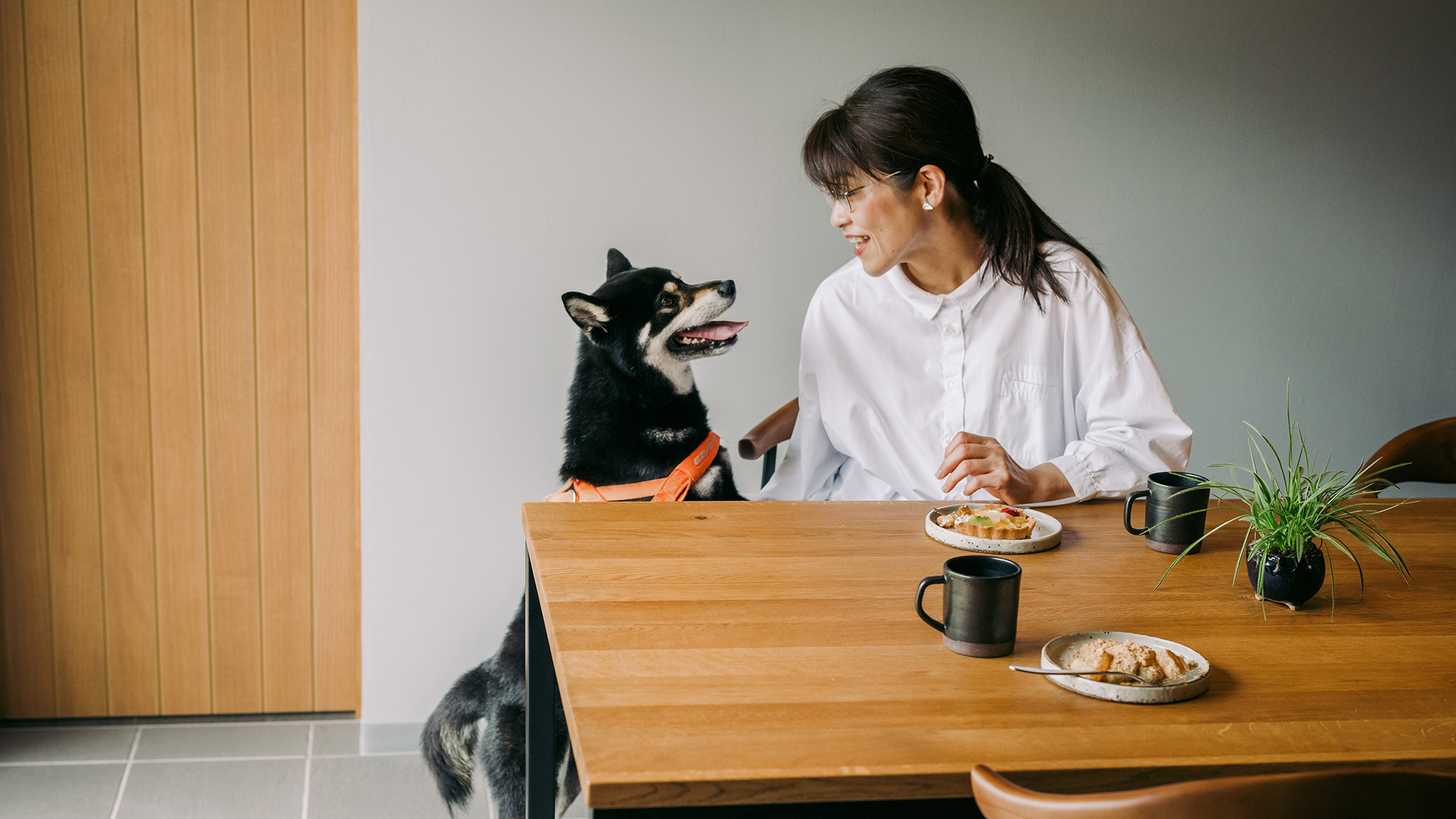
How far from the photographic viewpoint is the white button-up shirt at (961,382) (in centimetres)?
187

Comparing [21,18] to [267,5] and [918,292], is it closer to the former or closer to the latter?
[267,5]

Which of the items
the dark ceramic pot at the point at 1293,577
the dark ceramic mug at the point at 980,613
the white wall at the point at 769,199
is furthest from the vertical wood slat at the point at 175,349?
the dark ceramic pot at the point at 1293,577

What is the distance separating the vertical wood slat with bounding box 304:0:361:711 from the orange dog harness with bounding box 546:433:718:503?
88 centimetres

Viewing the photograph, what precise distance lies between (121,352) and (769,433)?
5.23 feet

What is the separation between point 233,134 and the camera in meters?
2.45

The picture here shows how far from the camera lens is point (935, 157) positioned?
186 cm

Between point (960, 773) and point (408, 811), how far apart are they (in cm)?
183

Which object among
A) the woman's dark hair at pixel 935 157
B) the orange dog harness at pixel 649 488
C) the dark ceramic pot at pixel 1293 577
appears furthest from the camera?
the orange dog harness at pixel 649 488

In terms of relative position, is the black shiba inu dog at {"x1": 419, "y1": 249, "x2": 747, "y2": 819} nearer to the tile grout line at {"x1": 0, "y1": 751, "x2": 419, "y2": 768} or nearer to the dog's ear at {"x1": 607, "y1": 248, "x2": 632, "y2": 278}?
the dog's ear at {"x1": 607, "y1": 248, "x2": 632, "y2": 278}

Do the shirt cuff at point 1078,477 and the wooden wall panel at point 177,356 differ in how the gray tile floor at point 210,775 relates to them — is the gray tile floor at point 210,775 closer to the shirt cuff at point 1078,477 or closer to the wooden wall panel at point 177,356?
the wooden wall panel at point 177,356

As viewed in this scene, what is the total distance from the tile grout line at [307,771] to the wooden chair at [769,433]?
124 cm

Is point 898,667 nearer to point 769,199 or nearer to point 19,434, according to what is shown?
point 769,199

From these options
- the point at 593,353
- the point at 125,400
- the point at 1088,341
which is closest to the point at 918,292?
the point at 1088,341

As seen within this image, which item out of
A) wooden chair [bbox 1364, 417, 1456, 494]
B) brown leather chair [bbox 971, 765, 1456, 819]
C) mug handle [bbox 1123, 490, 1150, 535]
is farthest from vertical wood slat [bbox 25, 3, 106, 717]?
wooden chair [bbox 1364, 417, 1456, 494]
